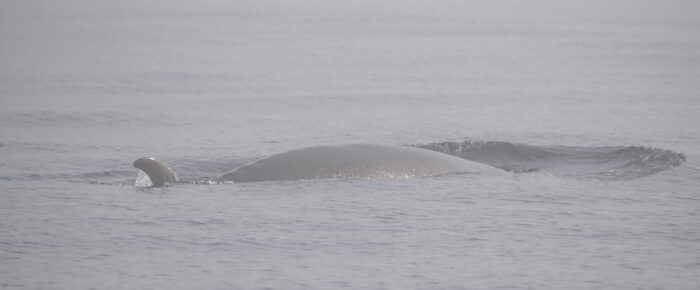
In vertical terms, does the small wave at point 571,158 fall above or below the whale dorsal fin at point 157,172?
above

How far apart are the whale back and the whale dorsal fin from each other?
22.8 inches

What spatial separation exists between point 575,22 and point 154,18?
980 inches

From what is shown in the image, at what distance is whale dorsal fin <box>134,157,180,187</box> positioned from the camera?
12.1 metres

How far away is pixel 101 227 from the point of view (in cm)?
1068

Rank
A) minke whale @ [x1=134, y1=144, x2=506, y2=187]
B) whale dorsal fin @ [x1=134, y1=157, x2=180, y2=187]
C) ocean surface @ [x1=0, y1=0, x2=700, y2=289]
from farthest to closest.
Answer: minke whale @ [x1=134, y1=144, x2=506, y2=187], whale dorsal fin @ [x1=134, y1=157, x2=180, y2=187], ocean surface @ [x1=0, y1=0, x2=700, y2=289]

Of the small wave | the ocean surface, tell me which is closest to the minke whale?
the ocean surface

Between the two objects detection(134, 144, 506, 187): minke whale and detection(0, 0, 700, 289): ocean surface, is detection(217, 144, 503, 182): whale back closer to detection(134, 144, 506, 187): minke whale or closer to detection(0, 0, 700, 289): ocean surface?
detection(134, 144, 506, 187): minke whale

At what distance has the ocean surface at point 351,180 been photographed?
30.6 feet

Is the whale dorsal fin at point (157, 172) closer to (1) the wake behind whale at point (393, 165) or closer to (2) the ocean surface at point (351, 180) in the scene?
(1) the wake behind whale at point (393, 165)

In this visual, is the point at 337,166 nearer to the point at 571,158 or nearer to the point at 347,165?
the point at 347,165

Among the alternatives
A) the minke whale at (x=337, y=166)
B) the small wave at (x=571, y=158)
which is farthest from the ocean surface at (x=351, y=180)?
the minke whale at (x=337, y=166)

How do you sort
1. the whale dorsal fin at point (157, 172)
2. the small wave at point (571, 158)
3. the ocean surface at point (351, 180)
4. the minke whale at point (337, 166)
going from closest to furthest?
the ocean surface at point (351, 180), the whale dorsal fin at point (157, 172), the minke whale at point (337, 166), the small wave at point (571, 158)

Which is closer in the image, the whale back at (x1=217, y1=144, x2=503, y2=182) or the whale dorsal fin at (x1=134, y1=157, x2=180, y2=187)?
the whale dorsal fin at (x1=134, y1=157, x2=180, y2=187)

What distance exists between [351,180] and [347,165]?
0.22m
